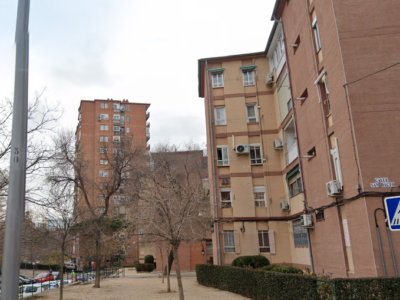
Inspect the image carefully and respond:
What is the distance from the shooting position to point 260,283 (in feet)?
48.4

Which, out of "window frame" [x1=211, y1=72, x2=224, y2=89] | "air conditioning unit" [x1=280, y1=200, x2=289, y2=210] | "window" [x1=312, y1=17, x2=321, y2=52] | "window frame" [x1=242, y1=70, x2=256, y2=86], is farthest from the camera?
"window frame" [x1=211, y1=72, x2=224, y2=89]

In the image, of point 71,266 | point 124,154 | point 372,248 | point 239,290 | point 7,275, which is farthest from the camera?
point 71,266

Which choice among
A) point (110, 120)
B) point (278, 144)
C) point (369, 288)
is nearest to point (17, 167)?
point (369, 288)

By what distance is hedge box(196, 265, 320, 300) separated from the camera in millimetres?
11080

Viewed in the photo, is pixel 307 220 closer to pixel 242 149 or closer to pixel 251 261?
pixel 251 261

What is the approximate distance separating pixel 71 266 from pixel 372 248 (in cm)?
5675

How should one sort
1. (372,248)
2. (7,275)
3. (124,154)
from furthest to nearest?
(124,154) < (372,248) < (7,275)

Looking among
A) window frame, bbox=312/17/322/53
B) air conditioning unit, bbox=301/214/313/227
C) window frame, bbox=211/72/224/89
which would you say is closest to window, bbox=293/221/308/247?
air conditioning unit, bbox=301/214/313/227

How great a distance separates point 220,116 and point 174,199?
29.2ft

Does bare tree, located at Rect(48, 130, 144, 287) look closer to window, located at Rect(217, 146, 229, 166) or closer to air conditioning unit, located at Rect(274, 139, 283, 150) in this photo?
window, located at Rect(217, 146, 229, 166)

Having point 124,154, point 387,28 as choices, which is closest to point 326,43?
point 387,28

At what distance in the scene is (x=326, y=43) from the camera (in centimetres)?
1489

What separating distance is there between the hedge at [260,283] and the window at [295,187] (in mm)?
5963

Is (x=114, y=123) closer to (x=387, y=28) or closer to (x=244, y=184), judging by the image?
(x=244, y=184)
